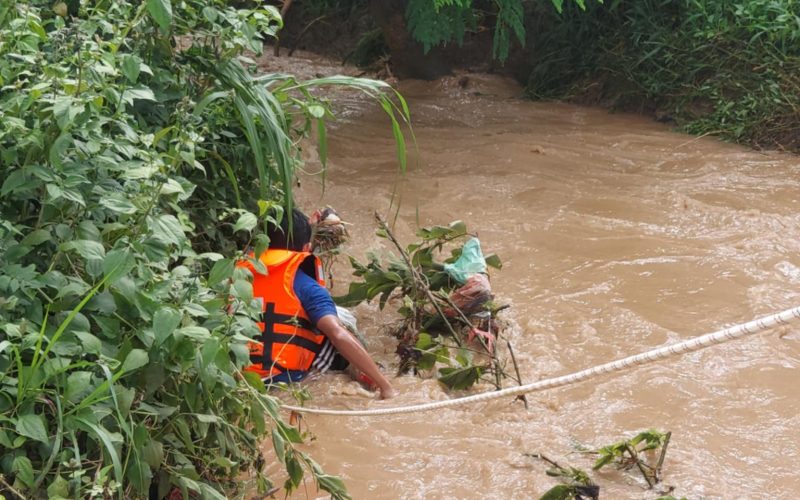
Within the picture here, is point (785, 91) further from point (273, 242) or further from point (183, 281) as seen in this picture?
point (183, 281)

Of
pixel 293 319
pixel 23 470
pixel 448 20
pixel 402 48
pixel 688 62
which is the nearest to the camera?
pixel 23 470

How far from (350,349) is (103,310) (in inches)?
66.1

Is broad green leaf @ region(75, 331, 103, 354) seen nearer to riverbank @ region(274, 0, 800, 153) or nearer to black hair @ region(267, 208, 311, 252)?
black hair @ region(267, 208, 311, 252)

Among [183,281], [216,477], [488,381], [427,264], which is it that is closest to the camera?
[183,281]

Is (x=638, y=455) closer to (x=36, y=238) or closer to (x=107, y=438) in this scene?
(x=107, y=438)

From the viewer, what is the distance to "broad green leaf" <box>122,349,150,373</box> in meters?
2.31

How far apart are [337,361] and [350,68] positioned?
6.94 metres

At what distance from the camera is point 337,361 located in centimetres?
429

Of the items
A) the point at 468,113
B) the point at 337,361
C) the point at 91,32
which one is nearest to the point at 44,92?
the point at 91,32

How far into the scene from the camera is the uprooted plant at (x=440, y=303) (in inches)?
168

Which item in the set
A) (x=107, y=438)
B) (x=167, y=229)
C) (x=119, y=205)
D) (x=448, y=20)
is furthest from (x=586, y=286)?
(x=448, y=20)

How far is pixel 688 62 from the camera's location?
8516mm

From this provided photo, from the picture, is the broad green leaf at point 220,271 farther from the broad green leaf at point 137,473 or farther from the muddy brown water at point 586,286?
the muddy brown water at point 586,286

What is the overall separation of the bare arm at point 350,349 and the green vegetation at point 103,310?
0.99 meters
